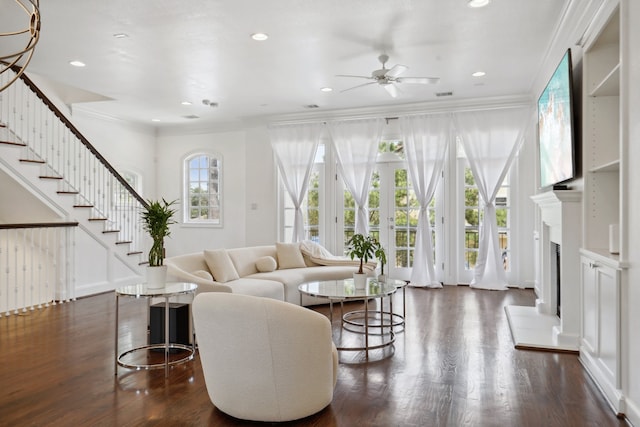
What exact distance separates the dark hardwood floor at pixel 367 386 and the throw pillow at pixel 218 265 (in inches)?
36.8

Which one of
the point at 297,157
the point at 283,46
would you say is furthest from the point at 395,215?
the point at 283,46

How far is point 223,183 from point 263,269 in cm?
369

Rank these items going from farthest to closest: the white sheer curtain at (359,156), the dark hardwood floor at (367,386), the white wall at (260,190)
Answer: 1. the white wall at (260,190)
2. the white sheer curtain at (359,156)
3. the dark hardwood floor at (367,386)

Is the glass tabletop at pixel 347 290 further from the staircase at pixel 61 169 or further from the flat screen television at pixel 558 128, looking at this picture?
the staircase at pixel 61 169

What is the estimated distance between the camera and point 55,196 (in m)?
6.27

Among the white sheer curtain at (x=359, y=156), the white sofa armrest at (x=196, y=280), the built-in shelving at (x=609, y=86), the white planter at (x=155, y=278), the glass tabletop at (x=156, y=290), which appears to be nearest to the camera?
the built-in shelving at (x=609, y=86)

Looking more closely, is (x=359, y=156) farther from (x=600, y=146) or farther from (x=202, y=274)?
(x=600, y=146)

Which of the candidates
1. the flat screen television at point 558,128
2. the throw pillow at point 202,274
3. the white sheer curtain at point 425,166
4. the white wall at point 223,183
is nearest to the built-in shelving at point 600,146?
the flat screen television at point 558,128

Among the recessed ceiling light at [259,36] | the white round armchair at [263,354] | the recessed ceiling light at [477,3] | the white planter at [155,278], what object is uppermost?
the recessed ceiling light at [259,36]

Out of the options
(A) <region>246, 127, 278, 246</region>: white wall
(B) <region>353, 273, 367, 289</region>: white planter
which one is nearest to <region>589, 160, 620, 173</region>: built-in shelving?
(B) <region>353, 273, 367, 289</region>: white planter

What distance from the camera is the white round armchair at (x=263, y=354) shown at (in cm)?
252

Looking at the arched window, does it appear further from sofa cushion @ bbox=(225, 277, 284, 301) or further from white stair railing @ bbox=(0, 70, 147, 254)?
sofa cushion @ bbox=(225, 277, 284, 301)

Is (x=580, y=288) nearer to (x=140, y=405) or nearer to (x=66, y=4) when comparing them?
(x=140, y=405)

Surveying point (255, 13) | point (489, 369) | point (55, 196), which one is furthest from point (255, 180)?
point (489, 369)
